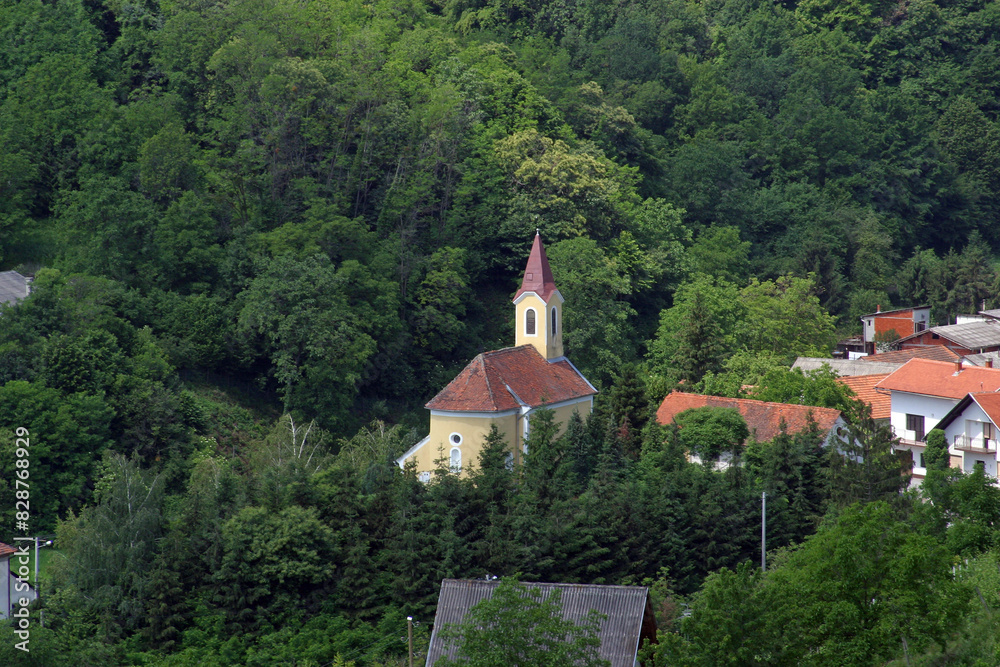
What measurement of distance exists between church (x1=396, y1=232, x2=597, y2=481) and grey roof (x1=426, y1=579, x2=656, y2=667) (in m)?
11.9

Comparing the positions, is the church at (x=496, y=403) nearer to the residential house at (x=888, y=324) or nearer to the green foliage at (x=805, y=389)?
the green foliage at (x=805, y=389)

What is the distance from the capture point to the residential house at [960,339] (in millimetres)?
63219

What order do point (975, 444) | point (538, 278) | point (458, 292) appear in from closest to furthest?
point (975, 444), point (538, 278), point (458, 292)

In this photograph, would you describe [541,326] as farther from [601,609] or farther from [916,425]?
[601,609]

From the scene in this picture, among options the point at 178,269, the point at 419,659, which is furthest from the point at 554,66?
the point at 419,659

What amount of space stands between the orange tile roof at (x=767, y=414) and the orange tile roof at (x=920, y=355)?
15229 mm

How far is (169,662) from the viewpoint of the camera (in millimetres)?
32969

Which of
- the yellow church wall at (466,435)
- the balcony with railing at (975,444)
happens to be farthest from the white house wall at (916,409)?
the yellow church wall at (466,435)

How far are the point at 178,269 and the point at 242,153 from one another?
23.3 feet

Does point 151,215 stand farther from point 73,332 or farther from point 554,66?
point 554,66

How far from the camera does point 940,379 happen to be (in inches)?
1955

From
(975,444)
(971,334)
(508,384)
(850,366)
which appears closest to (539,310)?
(508,384)

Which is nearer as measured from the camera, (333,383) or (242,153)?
(333,383)

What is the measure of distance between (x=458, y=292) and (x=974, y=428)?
930 inches
